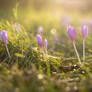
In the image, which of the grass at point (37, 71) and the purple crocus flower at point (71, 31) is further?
the purple crocus flower at point (71, 31)

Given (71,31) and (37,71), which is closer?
(37,71)

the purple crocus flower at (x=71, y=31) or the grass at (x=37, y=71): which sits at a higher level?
the purple crocus flower at (x=71, y=31)

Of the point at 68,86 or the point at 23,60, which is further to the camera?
the point at 23,60

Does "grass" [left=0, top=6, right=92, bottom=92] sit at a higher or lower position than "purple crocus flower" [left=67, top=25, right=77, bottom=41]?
lower

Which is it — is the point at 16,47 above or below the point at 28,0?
below

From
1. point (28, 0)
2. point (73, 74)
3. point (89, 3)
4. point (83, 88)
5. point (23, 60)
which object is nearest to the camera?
point (83, 88)

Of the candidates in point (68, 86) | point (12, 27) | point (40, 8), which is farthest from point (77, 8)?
point (68, 86)

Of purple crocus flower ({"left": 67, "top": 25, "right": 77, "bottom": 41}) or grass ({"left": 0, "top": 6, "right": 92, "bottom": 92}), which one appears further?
purple crocus flower ({"left": 67, "top": 25, "right": 77, "bottom": 41})

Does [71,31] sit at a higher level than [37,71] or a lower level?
higher

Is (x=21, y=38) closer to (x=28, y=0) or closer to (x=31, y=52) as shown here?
(x=31, y=52)

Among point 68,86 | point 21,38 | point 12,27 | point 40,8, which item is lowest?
point 68,86

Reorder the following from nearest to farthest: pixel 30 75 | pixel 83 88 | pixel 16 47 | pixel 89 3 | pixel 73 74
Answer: pixel 83 88
pixel 30 75
pixel 73 74
pixel 16 47
pixel 89 3
